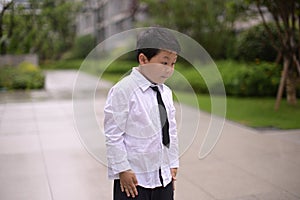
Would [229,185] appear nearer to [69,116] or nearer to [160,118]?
[160,118]

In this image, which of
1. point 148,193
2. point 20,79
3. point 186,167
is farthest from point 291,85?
point 20,79

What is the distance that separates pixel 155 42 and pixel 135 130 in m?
0.49

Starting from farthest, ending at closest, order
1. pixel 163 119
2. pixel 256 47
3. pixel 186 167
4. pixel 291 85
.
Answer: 1. pixel 256 47
2. pixel 291 85
3. pixel 186 167
4. pixel 163 119

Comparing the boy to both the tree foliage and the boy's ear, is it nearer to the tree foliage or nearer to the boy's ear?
the boy's ear

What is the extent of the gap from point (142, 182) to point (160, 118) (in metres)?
0.38

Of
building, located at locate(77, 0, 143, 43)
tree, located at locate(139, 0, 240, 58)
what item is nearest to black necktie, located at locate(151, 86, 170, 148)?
tree, located at locate(139, 0, 240, 58)

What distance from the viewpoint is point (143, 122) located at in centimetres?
237

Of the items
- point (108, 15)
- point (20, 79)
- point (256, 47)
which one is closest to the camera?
point (256, 47)

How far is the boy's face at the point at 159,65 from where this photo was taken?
2383mm

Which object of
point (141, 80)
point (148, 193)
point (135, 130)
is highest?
point (141, 80)

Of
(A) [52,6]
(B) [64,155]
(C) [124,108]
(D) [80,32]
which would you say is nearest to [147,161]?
(C) [124,108]

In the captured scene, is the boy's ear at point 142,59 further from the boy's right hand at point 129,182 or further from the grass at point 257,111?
the grass at point 257,111

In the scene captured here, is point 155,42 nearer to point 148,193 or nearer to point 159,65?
point 159,65

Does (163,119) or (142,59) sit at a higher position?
(142,59)
